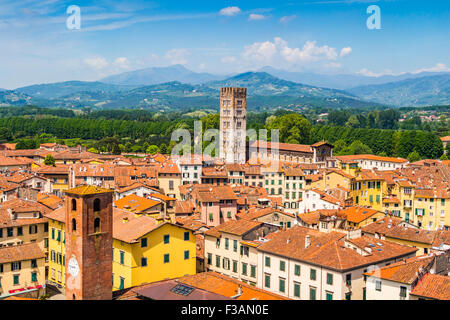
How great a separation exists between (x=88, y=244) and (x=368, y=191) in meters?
25.8

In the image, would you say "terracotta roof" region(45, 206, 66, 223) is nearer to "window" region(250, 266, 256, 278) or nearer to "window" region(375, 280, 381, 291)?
"window" region(250, 266, 256, 278)

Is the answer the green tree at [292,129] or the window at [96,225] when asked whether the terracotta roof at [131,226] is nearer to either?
the window at [96,225]

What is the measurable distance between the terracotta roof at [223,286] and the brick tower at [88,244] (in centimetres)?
317

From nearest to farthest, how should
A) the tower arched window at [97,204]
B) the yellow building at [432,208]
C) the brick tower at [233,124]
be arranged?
1. the tower arched window at [97,204]
2. the yellow building at [432,208]
3. the brick tower at [233,124]

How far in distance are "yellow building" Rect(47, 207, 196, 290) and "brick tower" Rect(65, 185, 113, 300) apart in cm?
270

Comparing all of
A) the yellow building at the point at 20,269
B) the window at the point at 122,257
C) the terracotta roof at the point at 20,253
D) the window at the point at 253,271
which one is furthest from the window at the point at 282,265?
the terracotta roof at the point at 20,253

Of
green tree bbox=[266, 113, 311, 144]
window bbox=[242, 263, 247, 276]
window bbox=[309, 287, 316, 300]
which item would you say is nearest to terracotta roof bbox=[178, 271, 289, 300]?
window bbox=[309, 287, 316, 300]

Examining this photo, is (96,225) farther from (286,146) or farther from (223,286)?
(286,146)

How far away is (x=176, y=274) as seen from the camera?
23.0 meters

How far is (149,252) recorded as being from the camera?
72.9 ft

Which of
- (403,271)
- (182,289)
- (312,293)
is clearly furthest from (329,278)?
(182,289)

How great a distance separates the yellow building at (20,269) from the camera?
23672mm

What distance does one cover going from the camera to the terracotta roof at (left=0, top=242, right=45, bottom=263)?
2377cm

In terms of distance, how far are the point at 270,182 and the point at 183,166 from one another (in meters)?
8.28
